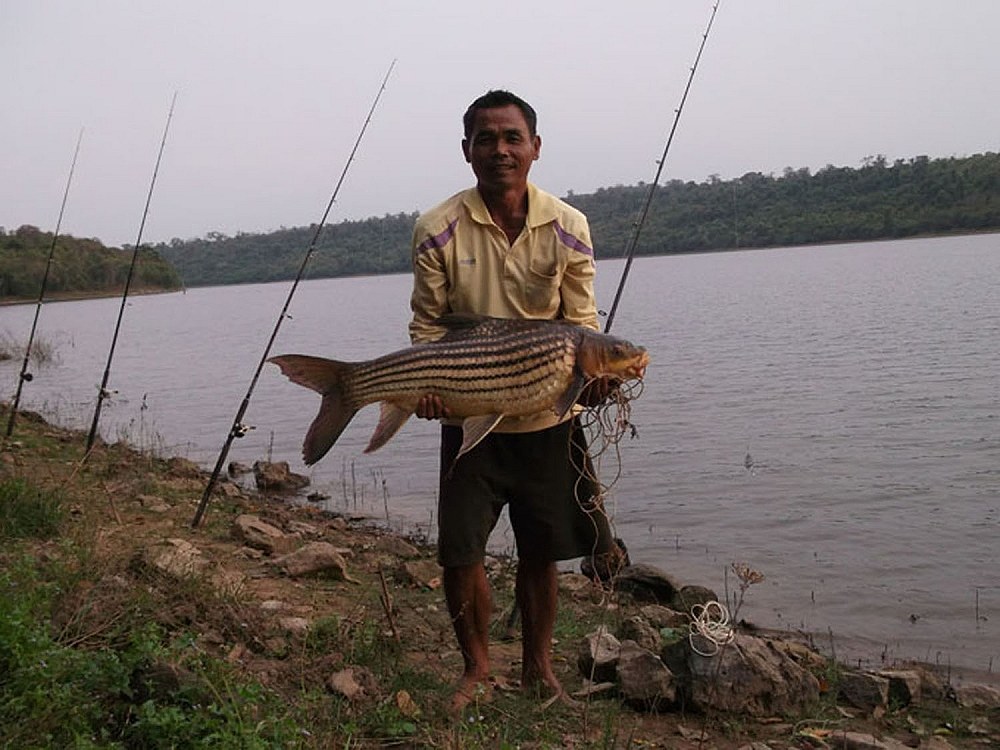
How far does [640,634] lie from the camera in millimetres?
5707

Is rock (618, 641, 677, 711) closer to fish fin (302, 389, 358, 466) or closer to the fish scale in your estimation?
the fish scale

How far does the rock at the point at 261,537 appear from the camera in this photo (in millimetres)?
7355

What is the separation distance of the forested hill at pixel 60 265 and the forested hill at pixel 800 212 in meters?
4.19

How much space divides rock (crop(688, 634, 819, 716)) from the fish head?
1.72 meters

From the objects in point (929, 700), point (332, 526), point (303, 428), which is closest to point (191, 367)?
point (303, 428)

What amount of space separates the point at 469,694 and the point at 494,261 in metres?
1.94

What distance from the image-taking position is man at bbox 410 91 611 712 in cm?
402

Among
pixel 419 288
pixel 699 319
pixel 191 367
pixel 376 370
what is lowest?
pixel 191 367

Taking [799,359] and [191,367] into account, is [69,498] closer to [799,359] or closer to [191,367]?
[799,359]

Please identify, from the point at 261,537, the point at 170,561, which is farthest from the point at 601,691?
the point at 261,537

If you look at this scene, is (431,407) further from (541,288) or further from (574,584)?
(574,584)

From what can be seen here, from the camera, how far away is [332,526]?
9.67m

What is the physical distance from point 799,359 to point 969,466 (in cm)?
859

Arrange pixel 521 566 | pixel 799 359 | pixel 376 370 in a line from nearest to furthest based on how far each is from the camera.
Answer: pixel 376 370 → pixel 521 566 → pixel 799 359
